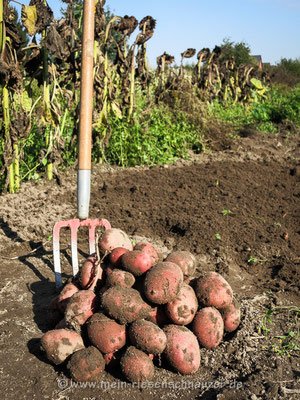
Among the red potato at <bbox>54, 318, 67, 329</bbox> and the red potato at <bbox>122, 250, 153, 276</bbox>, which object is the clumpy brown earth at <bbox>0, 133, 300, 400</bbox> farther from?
the red potato at <bbox>122, 250, 153, 276</bbox>

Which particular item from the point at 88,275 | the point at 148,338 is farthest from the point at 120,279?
the point at 148,338

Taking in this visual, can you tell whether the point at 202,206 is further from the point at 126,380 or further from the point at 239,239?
the point at 126,380

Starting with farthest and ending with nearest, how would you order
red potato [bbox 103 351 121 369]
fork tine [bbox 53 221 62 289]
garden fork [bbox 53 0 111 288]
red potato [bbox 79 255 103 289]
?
1. fork tine [bbox 53 221 62 289]
2. garden fork [bbox 53 0 111 288]
3. red potato [bbox 79 255 103 289]
4. red potato [bbox 103 351 121 369]

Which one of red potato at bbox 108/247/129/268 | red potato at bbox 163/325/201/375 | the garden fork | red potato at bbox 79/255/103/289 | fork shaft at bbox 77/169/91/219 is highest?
the garden fork

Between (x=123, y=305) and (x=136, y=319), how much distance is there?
11cm

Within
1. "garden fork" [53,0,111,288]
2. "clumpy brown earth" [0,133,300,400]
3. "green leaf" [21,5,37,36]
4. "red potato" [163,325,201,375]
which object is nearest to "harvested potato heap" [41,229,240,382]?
"red potato" [163,325,201,375]

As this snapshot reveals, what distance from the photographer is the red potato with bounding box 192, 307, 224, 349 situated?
201cm

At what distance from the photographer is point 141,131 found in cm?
646

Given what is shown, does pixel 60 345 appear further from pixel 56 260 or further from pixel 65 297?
pixel 56 260

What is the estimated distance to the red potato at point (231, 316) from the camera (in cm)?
216

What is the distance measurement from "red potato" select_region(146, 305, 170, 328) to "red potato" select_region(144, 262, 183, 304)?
0.35 ft

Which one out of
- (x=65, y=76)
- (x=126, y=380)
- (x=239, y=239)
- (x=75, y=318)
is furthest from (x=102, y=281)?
(x=65, y=76)

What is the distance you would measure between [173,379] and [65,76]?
4352mm

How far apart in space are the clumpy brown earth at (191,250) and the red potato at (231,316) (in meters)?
0.06
